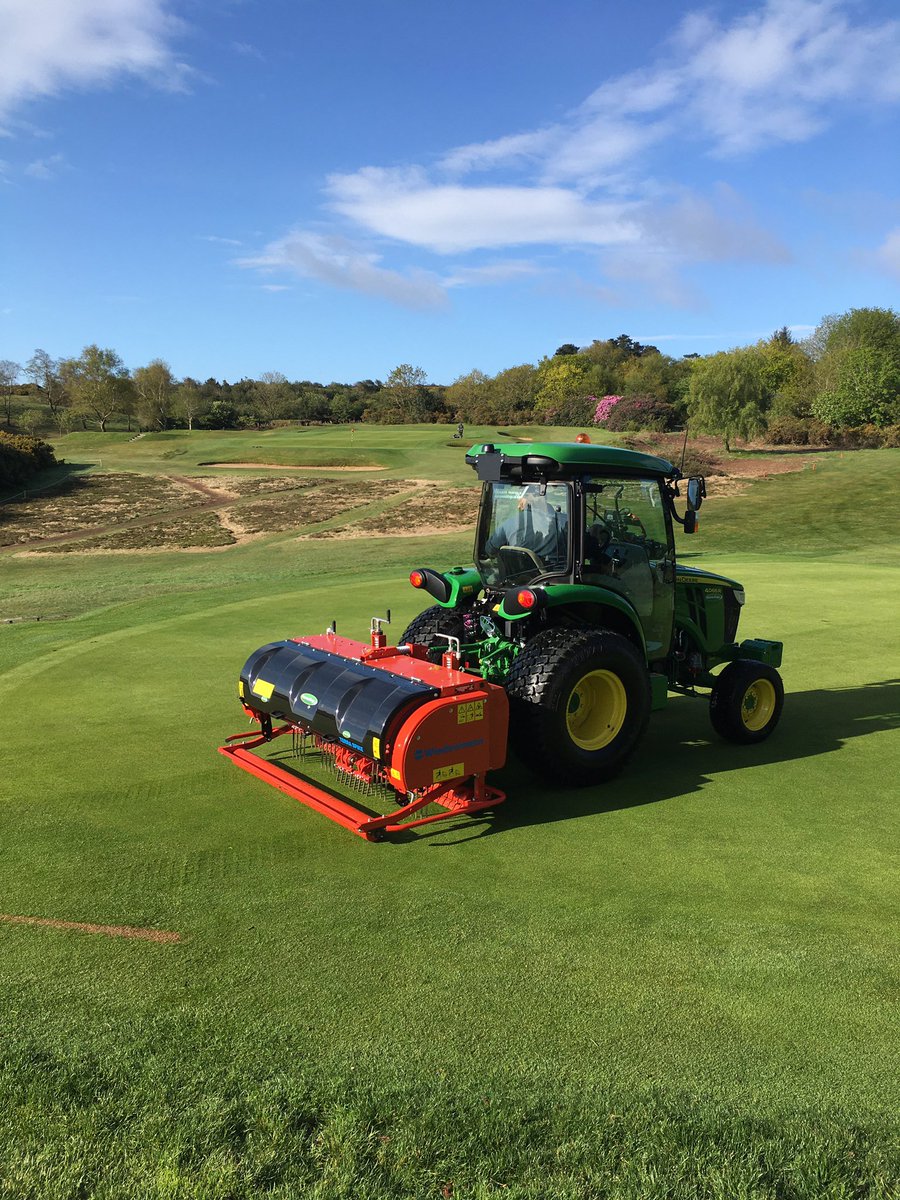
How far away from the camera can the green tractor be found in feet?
19.7

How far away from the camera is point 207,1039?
3.46 metres

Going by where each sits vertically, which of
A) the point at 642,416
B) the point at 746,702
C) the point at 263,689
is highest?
the point at 642,416

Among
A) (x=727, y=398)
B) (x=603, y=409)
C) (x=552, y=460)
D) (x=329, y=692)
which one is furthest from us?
(x=603, y=409)

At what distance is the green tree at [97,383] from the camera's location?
63.4 m

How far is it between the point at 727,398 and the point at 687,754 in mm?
39086

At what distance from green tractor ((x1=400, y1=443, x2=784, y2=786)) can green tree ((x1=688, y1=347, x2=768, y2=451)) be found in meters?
37.7

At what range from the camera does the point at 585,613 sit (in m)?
6.64

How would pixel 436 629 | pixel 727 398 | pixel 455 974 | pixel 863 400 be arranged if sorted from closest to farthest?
pixel 455 974, pixel 436 629, pixel 727 398, pixel 863 400

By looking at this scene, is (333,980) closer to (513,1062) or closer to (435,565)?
(513,1062)

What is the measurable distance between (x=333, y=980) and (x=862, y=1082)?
2.13 meters

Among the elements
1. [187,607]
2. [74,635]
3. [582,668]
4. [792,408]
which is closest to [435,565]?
[187,607]

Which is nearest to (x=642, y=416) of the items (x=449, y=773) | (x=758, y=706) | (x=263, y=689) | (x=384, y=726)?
(x=758, y=706)

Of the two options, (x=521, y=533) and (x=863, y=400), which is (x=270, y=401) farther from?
(x=521, y=533)

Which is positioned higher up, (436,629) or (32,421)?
(32,421)
